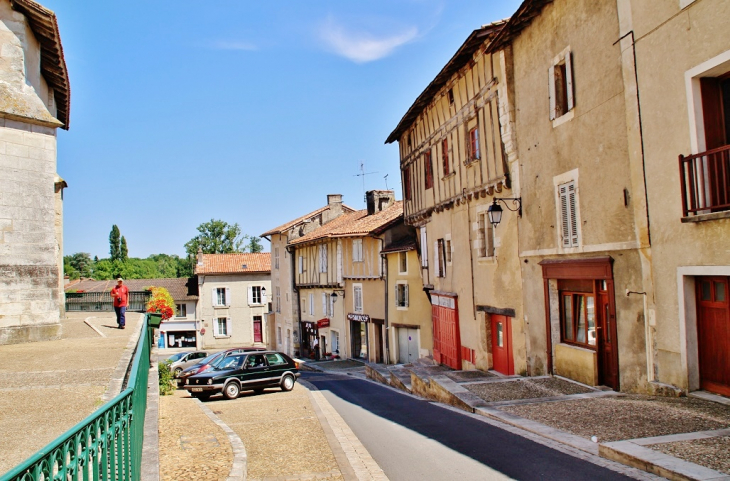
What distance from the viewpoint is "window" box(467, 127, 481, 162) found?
14672 millimetres

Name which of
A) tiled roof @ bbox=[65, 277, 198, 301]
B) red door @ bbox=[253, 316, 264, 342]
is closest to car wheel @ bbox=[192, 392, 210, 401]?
tiled roof @ bbox=[65, 277, 198, 301]

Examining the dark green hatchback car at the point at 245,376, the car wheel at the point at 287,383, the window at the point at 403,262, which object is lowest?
the car wheel at the point at 287,383

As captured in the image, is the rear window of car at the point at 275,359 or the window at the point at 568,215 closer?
the window at the point at 568,215

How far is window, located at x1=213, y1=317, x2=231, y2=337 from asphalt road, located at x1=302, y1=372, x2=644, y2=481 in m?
37.6

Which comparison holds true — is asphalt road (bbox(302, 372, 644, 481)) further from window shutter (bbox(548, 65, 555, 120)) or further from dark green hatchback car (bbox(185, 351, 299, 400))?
window shutter (bbox(548, 65, 555, 120))

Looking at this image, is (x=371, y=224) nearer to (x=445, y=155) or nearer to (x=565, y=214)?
(x=445, y=155)

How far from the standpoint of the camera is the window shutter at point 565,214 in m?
10.8

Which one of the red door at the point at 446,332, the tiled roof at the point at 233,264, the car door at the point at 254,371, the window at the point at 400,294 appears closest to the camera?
the car door at the point at 254,371

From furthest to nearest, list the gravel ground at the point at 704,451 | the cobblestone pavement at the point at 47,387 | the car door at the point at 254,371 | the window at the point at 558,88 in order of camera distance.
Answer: the car door at the point at 254,371
the window at the point at 558,88
the gravel ground at the point at 704,451
the cobblestone pavement at the point at 47,387

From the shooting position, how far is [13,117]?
1006 cm

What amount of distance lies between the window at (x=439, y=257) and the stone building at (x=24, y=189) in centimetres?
1104

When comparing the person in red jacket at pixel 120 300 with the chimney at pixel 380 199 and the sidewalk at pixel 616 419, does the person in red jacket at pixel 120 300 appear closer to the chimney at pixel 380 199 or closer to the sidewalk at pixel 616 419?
the sidewalk at pixel 616 419

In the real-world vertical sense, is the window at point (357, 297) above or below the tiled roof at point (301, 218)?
below

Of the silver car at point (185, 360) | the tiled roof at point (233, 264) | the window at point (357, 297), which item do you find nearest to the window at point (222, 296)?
the tiled roof at point (233, 264)
